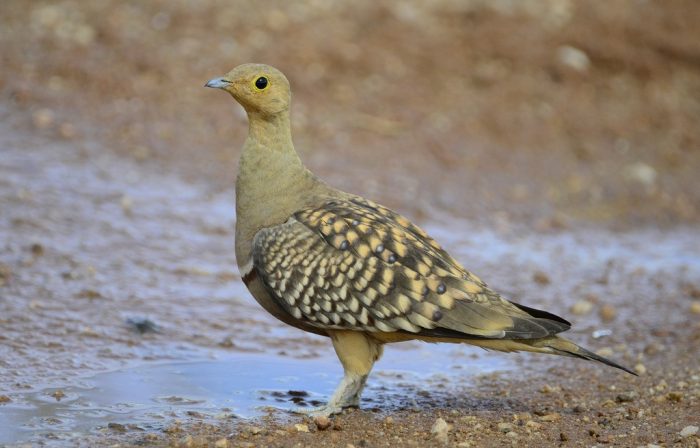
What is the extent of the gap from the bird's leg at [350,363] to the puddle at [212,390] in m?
0.28

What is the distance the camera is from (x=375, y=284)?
5492mm

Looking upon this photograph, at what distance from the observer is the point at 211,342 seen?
719 centimetres

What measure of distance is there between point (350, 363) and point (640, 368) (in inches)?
81.2

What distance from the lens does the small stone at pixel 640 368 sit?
21.9ft

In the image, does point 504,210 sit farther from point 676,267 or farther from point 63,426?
point 63,426

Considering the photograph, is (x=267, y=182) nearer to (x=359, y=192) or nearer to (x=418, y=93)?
(x=359, y=192)

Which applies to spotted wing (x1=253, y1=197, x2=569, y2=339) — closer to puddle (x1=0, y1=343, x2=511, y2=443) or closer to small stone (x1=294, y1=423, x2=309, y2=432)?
small stone (x1=294, y1=423, x2=309, y2=432)

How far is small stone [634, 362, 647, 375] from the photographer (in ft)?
Answer: 21.9

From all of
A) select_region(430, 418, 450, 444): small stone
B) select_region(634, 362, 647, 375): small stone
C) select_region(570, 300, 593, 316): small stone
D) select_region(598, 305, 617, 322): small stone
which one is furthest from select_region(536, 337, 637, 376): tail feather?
select_region(570, 300, 593, 316): small stone

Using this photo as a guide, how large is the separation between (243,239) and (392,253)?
2.83ft

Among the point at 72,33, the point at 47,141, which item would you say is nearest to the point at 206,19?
the point at 72,33

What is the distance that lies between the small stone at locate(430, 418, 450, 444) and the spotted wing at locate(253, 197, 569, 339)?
446 mm

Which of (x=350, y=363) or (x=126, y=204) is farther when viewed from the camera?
(x=126, y=204)

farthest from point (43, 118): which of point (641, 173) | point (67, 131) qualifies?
point (641, 173)
